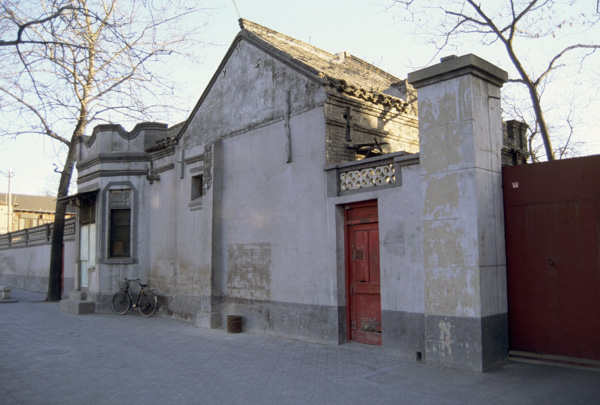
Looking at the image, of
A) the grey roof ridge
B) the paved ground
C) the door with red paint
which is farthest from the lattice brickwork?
the paved ground

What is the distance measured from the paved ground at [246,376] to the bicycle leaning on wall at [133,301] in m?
3.79

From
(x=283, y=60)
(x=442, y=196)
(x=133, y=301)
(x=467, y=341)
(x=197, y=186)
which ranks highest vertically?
(x=283, y=60)

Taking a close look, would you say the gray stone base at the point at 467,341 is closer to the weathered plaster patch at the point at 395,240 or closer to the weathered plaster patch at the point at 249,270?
the weathered plaster patch at the point at 395,240

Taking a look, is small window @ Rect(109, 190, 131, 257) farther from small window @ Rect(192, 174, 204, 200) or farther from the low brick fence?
the low brick fence

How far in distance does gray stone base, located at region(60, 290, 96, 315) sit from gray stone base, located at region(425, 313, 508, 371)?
11.3 metres

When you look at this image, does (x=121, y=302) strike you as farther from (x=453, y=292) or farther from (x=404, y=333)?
(x=453, y=292)

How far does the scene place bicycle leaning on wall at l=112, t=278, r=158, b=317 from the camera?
1434 centimetres

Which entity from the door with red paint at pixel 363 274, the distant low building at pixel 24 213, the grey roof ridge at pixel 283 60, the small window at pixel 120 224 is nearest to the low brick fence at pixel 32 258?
the small window at pixel 120 224

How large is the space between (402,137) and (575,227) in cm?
521

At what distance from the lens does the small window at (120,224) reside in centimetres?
1536

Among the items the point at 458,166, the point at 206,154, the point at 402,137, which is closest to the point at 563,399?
the point at 458,166

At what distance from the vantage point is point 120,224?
15.5 m

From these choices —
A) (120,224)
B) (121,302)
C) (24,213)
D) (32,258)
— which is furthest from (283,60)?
(24,213)

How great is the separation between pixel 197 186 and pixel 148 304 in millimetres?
3873
